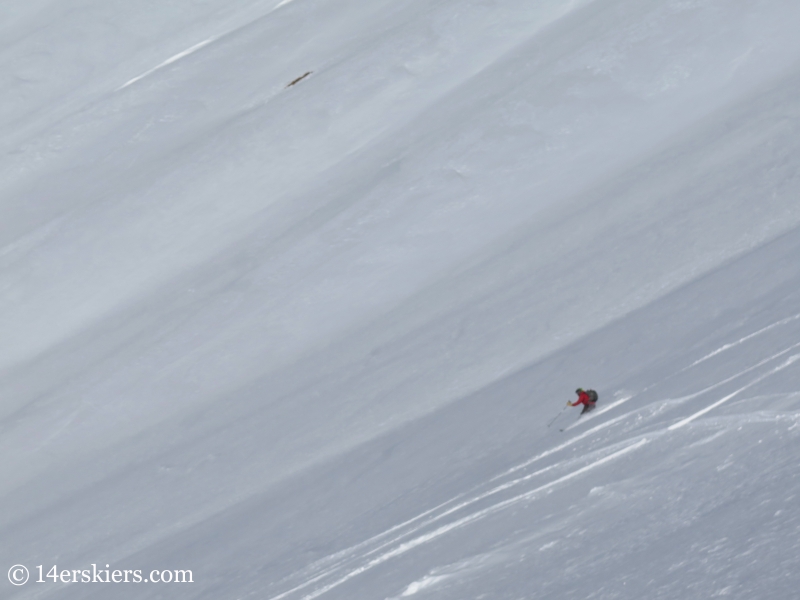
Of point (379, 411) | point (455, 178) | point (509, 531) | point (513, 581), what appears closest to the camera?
point (513, 581)

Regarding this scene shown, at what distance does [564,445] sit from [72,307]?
3.54 metres

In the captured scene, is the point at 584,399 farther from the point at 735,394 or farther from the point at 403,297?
the point at 403,297

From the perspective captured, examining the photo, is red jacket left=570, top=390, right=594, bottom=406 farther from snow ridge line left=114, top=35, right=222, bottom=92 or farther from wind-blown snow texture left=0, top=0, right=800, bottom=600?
snow ridge line left=114, top=35, right=222, bottom=92

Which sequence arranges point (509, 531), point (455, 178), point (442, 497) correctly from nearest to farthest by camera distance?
1. point (509, 531)
2. point (442, 497)
3. point (455, 178)

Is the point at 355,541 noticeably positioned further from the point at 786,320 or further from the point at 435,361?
the point at 786,320

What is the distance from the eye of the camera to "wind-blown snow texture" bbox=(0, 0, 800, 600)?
525 centimetres

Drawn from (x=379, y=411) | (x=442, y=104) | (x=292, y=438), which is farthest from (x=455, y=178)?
(x=292, y=438)

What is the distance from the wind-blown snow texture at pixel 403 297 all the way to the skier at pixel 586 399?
0.15 m

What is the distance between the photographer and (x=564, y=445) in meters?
5.30

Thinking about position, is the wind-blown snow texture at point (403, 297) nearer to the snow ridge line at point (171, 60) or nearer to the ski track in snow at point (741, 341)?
the ski track in snow at point (741, 341)

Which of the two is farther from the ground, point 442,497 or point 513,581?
point 442,497

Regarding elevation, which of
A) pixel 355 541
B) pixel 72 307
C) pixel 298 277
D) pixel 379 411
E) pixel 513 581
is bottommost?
pixel 513 581

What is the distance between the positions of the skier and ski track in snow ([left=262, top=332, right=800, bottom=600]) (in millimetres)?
71

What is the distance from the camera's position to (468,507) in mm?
5270
